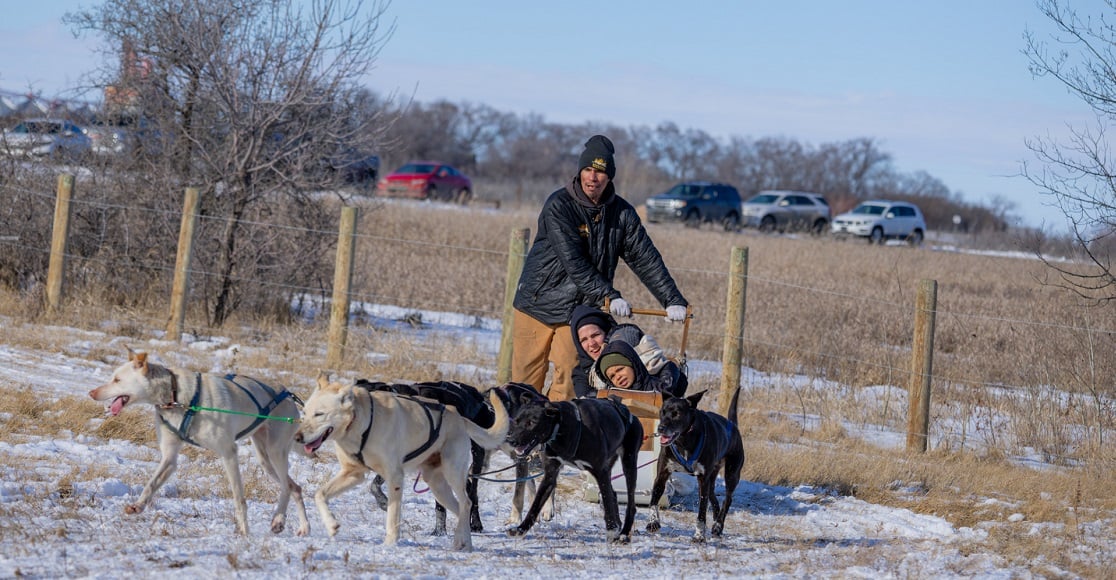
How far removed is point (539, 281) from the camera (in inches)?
294

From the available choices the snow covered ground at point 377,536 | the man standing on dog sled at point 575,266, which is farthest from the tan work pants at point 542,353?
the snow covered ground at point 377,536

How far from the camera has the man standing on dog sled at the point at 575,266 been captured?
23.6 feet

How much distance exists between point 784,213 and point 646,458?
3400 cm

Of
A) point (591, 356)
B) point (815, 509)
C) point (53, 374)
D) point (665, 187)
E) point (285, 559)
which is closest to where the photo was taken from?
point (285, 559)

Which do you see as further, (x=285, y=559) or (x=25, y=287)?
(x=25, y=287)

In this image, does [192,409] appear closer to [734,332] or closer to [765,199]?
[734,332]

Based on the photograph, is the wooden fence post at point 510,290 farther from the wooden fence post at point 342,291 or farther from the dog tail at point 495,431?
the dog tail at point 495,431

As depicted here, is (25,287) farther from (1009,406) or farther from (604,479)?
(1009,406)

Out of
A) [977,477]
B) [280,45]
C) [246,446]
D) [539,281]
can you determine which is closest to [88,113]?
[280,45]

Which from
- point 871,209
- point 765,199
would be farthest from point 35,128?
point 871,209

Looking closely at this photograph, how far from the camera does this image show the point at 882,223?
131 feet

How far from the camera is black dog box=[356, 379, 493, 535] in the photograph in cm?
615

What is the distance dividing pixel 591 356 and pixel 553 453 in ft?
3.96

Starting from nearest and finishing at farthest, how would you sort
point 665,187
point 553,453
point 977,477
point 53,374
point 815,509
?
point 553,453
point 815,509
point 977,477
point 53,374
point 665,187
